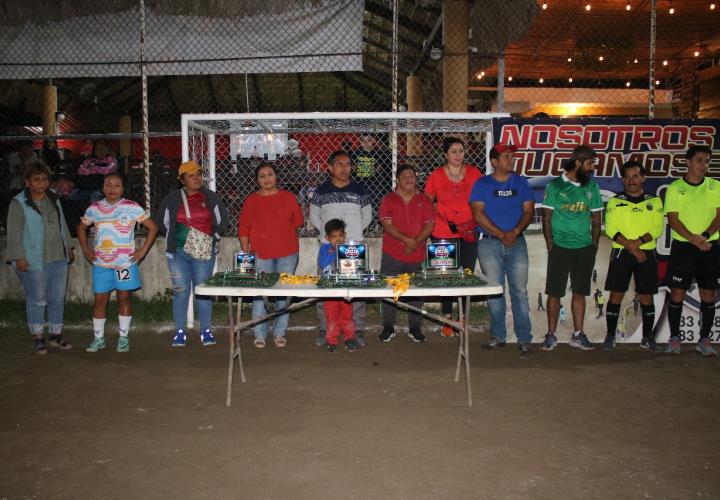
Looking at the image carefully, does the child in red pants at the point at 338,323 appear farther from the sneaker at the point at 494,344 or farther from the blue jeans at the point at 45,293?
the blue jeans at the point at 45,293

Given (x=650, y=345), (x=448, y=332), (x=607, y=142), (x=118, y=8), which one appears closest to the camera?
(x=650, y=345)

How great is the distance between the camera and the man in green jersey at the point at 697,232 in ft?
21.3

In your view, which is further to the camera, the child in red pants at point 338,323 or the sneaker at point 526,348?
the child in red pants at point 338,323

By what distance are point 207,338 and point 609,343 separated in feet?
14.2

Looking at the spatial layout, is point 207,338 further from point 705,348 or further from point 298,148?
point 705,348

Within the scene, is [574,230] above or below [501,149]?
below

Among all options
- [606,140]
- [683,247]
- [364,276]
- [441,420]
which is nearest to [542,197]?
[606,140]

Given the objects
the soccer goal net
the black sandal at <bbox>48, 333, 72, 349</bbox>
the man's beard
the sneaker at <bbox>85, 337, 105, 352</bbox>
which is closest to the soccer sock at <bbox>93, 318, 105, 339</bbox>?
Answer: the sneaker at <bbox>85, 337, 105, 352</bbox>

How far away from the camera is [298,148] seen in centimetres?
990

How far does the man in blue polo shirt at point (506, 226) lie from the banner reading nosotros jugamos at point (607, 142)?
67 cm

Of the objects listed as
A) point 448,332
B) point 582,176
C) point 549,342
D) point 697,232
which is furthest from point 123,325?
point 697,232

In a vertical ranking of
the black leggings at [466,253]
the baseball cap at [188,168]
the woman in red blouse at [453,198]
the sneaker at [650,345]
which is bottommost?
the sneaker at [650,345]

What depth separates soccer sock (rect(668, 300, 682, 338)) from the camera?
22.0ft

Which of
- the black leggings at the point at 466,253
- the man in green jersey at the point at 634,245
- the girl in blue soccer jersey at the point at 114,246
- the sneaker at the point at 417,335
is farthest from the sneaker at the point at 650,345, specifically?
the girl in blue soccer jersey at the point at 114,246
